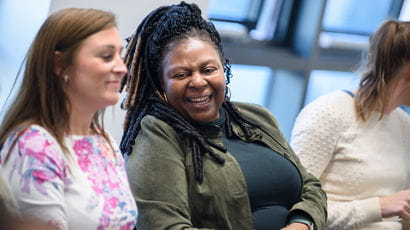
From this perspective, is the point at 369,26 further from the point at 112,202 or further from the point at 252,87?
the point at 112,202

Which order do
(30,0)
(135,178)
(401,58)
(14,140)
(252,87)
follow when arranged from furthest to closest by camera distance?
1. (252,87)
2. (401,58)
3. (30,0)
4. (135,178)
5. (14,140)

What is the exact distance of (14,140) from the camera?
1.59 m

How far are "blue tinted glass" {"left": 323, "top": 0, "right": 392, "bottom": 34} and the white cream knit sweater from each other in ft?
5.26

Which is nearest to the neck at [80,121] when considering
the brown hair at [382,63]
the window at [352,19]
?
the brown hair at [382,63]

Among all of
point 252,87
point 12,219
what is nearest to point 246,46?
point 252,87

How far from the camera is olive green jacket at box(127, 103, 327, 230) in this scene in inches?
80.4

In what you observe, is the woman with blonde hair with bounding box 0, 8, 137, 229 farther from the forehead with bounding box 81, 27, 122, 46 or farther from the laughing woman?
the laughing woman

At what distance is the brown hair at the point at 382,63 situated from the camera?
267 centimetres

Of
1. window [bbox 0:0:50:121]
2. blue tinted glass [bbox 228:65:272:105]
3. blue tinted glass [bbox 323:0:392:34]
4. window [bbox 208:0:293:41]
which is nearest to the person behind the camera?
window [bbox 0:0:50:121]

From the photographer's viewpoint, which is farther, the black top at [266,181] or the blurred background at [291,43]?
the blurred background at [291,43]

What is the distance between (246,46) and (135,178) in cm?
179

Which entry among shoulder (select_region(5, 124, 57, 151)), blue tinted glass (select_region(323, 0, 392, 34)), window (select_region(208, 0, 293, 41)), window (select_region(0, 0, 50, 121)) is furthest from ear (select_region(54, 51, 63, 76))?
blue tinted glass (select_region(323, 0, 392, 34))

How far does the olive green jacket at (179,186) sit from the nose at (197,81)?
152 mm

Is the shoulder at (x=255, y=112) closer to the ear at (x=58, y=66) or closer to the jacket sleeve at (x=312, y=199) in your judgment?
the jacket sleeve at (x=312, y=199)
